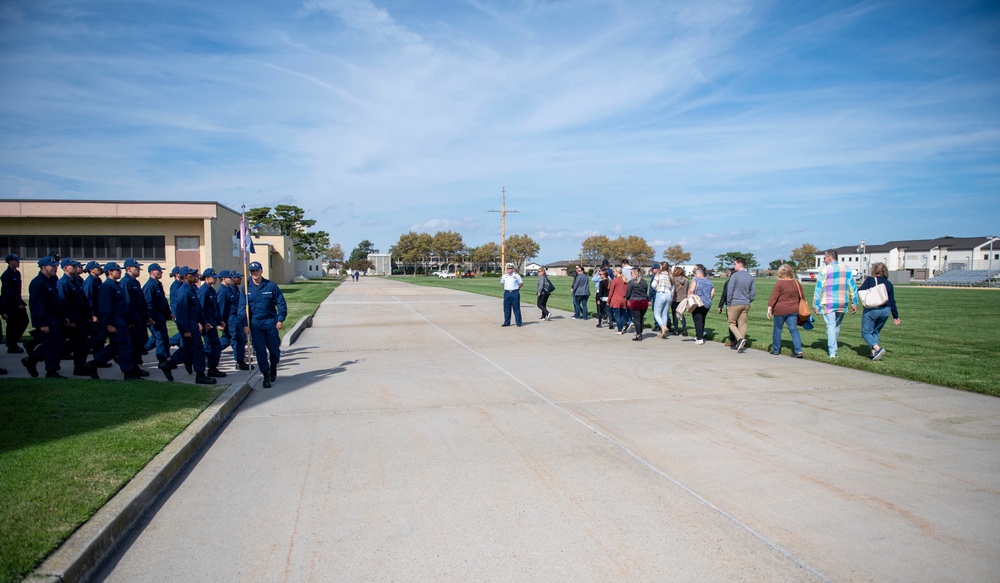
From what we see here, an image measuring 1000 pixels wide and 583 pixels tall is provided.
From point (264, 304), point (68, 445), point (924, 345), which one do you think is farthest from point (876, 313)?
point (68, 445)

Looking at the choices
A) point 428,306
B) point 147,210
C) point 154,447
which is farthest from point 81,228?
point 154,447

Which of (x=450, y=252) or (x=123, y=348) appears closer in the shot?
(x=123, y=348)

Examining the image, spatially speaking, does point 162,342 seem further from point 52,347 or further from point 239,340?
point 52,347

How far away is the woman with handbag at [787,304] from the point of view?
1100cm

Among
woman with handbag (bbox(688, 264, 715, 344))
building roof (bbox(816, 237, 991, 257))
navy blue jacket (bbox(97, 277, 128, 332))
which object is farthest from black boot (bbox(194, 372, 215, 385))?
building roof (bbox(816, 237, 991, 257))

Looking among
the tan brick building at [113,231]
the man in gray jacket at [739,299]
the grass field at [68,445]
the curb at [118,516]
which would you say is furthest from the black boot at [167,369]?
the tan brick building at [113,231]

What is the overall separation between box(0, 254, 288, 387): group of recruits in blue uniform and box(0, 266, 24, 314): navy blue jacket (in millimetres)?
211

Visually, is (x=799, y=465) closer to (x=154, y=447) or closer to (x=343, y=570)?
(x=343, y=570)

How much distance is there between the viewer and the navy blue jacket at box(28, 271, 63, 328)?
8.27m

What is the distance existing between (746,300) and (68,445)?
11.0 m

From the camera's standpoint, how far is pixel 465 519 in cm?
419

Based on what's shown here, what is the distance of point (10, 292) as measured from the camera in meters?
10.4

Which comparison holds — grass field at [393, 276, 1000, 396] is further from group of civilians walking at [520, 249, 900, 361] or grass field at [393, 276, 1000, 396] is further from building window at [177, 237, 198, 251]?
building window at [177, 237, 198, 251]

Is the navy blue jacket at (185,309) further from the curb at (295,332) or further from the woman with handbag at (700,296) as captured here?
the woman with handbag at (700,296)
